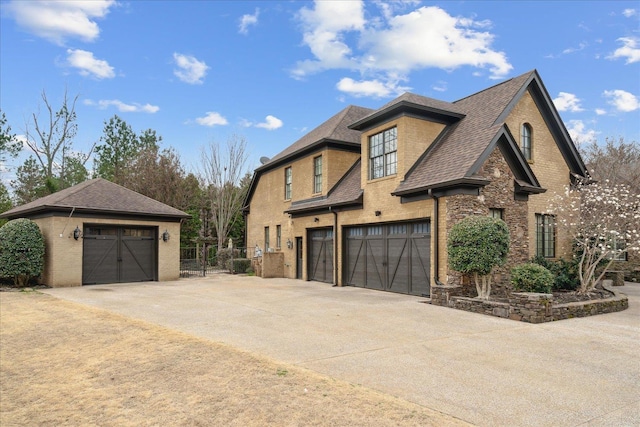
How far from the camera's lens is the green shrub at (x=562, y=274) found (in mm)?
14195

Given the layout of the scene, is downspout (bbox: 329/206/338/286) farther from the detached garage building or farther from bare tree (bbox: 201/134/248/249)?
bare tree (bbox: 201/134/248/249)

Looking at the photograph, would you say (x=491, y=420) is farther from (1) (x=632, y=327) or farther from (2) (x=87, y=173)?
(2) (x=87, y=173)

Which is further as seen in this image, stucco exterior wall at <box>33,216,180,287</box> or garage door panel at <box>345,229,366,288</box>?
stucco exterior wall at <box>33,216,180,287</box>

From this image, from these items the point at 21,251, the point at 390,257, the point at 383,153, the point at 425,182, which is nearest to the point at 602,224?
the point at 425,182

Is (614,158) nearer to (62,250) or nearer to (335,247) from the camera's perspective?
(335,247)

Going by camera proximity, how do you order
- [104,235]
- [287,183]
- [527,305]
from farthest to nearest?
[287,183]
[104,235]
[527,305]

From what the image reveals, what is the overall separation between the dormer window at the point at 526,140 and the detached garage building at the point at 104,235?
49.3ft

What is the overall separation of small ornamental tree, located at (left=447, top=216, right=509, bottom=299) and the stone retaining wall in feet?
2.13

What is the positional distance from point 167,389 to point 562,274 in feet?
44.4

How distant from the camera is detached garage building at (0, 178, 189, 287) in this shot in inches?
682

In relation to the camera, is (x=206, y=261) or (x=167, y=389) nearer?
(x=167, y=389)

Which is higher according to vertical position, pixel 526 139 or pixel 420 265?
pixel 526 139

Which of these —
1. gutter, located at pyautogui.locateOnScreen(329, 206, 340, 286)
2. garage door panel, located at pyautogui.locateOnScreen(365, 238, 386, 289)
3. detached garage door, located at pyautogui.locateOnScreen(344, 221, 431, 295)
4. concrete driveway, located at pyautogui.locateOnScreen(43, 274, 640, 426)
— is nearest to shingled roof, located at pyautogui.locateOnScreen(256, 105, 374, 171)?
gutter, located at pyautogui.locateOnScreen(329, 206, 340, 286)

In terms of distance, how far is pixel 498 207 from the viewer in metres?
13.1
